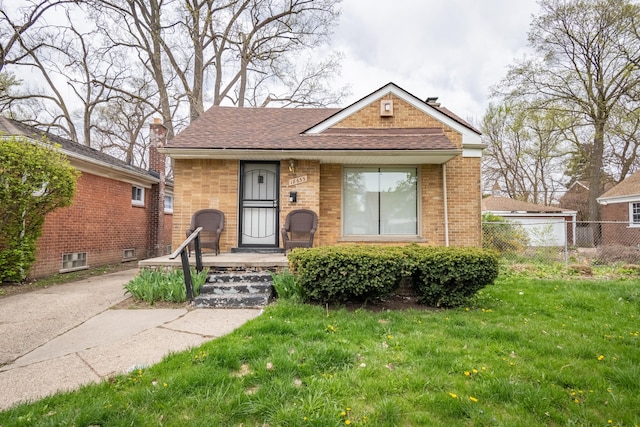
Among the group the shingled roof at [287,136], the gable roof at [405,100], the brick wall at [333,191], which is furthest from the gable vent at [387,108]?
the shingled roof at [287,136]

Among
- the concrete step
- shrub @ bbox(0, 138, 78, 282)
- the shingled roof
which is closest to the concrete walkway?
the concrete step

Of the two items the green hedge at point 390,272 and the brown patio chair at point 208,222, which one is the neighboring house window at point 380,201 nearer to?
the brown patio chair at point 208,222

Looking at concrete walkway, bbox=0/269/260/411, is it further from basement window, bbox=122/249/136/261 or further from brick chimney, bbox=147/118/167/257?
brick chimney, bbox=147/118/167/257

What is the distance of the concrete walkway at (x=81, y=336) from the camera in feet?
8.95

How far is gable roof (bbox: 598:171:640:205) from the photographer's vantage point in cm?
1639

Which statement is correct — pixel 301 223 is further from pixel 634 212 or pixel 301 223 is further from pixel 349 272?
pixel 634 212

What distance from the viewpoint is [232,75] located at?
17.6m

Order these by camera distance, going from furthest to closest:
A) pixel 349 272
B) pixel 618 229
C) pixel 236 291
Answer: pixel 618 229, pixel 236 291, pixel 349 272

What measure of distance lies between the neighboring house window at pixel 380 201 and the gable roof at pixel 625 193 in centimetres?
1584

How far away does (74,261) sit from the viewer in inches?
338

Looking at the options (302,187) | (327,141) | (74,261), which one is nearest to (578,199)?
(327,141)

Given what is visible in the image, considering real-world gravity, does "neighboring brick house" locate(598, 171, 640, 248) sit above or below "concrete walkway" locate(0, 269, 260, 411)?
above

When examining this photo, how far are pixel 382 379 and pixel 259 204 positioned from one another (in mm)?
5765

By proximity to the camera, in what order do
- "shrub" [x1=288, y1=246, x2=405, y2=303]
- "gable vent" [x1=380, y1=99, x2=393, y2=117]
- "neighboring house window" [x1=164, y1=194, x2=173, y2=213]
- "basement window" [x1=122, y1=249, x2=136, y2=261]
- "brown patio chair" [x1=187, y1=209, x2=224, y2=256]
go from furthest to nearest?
"neighboring house window" [x1=164, y1=194, x2=173, y2=213] → "basement window" [x1=122, y1=249, x2=136, y2=261] → "gable vent" [x1=380, y1=99, x2=393, y2=117] → "brown patio chair" [x1=187, y1=209, x2=224, y2=256] → "shrub" [x1=288, y1=246, x2=405, y2=303]
